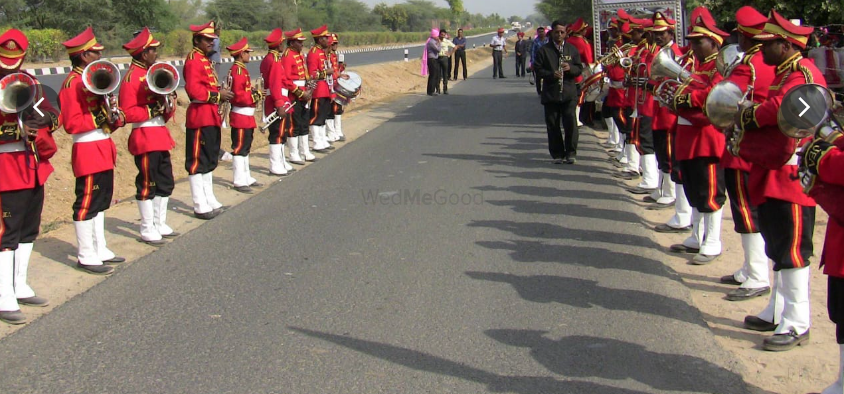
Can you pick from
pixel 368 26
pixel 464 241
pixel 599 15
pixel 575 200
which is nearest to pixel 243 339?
pixel 464 241

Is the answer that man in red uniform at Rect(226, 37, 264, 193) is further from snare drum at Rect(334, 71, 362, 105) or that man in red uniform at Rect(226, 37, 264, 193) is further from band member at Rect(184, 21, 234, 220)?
snare drum at Rect(334, 71, 362, 105)

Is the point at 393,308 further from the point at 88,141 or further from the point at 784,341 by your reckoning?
the point at 88,141

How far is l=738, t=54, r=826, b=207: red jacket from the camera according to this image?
472 cm

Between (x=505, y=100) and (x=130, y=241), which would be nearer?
(x=130, y=241)

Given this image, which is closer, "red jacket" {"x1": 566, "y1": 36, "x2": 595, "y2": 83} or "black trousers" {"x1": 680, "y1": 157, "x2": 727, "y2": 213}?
"black trousers" {"x1": 680, "y1": 157, "x2": 727, "y2": 213}

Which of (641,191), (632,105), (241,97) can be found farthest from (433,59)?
(641,191)

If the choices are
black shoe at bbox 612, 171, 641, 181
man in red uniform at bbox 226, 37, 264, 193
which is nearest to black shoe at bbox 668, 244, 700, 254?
black shoe at bbox 612, 171, 641, 181

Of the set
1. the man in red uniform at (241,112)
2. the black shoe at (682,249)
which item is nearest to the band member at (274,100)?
the man in red uniform at (241,112)

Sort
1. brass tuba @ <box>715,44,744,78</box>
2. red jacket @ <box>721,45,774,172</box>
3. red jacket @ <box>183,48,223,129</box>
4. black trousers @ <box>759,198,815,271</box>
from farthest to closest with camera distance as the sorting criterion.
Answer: red jacket @ <box>183,48,223,129</box>
brass tuba @ <box>715,44,744,78</box>
red jacket @ <box>721,45,774,172</box>
black trousers @ <box>759,198,815,271</box>

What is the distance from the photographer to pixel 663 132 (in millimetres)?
8336

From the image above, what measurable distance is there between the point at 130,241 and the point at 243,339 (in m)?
3.27

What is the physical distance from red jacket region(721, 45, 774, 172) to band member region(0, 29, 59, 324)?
496 centimetres

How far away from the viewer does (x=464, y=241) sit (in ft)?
26.0

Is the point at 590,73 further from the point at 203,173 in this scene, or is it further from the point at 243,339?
the point at 243,339
